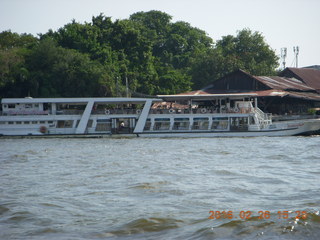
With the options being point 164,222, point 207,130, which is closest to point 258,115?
point 207,130

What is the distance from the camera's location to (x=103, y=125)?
38.4 meters

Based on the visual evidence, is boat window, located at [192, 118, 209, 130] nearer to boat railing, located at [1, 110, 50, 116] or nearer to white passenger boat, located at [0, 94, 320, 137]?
white passenger boat, located at [0, 94, 320, 137]

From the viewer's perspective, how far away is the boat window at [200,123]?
125 ft

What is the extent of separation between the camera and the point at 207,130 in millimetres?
37969

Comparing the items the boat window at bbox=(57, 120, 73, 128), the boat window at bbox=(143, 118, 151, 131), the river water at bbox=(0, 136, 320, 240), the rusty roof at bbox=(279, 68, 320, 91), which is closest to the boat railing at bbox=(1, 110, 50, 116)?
the boat window at bbox=(57, 120, 73, 128)

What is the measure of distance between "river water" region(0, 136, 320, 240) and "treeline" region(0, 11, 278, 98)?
27837 millimetres

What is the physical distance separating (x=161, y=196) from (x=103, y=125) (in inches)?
996

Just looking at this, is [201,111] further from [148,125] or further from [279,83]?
[279,83]

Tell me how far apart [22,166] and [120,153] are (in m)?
6.16

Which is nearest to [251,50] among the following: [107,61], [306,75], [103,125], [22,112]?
[306,75]

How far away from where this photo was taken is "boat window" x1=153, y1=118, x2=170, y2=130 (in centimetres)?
3822

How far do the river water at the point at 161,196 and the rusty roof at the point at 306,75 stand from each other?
41975 millimetres

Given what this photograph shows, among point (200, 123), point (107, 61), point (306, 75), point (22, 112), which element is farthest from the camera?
point (306, 75)

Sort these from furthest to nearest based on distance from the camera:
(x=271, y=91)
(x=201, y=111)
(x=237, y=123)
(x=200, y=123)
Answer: (x=271, y=91), (x=201, y=111), (x=200, y=123), (x=237, y=123)
